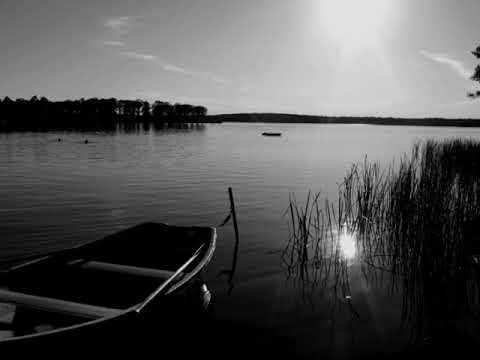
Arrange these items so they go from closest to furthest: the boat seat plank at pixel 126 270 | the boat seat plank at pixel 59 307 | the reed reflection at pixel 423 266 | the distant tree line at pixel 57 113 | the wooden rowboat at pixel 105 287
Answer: the wooden rowboat at pixel 105 287 → the boat seat plank at pixel 59 307 → the boat seat plank at pixel 126 270 → the reed reflection at pixel 423 266 → the distant tree line at pixel 57 113

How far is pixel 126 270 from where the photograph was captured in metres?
6.89

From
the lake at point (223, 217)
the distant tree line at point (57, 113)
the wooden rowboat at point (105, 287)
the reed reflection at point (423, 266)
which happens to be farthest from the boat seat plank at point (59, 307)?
the distant tree line at point (57, 113)

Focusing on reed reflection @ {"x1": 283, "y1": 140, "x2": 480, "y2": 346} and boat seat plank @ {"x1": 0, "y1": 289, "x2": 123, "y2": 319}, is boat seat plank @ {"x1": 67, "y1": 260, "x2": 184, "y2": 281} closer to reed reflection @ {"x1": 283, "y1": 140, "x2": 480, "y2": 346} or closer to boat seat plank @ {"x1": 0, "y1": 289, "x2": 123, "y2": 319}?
boat seat plank @ {"x1": 0, "y1": 289, "x2": 123, "y2": 319}

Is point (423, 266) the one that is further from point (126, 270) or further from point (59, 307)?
point (59, 307)

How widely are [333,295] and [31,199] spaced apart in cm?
1665

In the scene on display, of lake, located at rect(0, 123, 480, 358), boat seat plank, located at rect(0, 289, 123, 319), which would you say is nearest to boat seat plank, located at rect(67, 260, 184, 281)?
boat seat plank, located at rect(0, 289, 123, 319)

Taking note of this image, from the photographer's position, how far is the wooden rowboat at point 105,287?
4.79m

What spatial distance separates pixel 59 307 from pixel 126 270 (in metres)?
1.83

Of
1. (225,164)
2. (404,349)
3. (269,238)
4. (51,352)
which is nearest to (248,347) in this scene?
(404,349)

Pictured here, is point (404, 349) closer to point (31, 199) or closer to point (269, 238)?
point (269, 238)

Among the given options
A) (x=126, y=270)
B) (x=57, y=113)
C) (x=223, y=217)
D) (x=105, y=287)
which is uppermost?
(x=57, y=113)

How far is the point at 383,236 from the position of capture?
12703mm

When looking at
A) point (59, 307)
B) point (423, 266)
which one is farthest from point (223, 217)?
point (59, 307)

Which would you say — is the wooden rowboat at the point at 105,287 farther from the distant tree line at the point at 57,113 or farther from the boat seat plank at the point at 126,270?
the distant tree line at the point at 57,113
